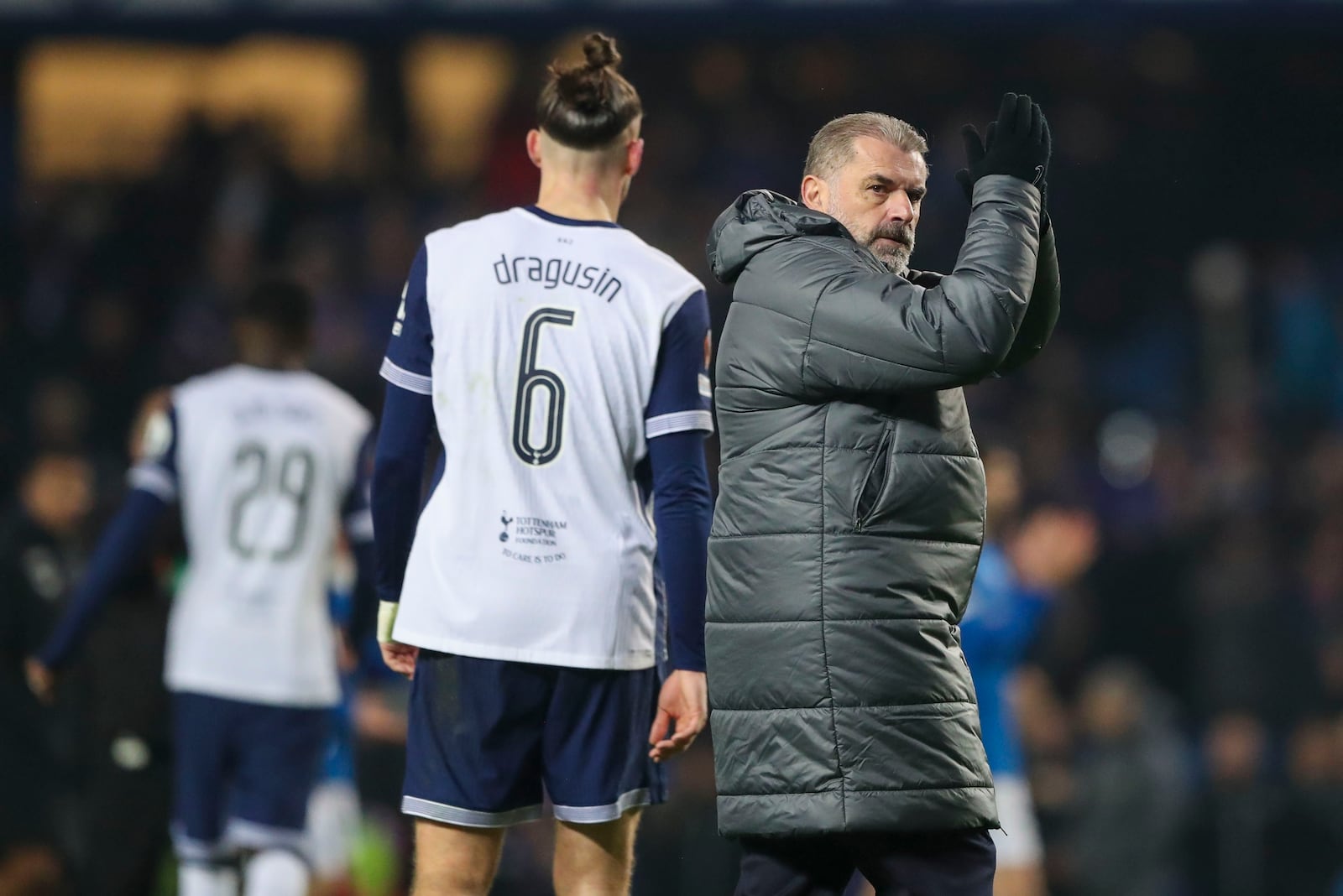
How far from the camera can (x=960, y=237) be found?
43.3 feet

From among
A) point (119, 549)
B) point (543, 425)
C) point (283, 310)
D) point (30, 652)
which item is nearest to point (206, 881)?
→ point (119, 549)

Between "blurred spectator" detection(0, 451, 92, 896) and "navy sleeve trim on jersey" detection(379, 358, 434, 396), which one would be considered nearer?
"navy sleeve trim on jersey" detection(379, 358, 434, 396)

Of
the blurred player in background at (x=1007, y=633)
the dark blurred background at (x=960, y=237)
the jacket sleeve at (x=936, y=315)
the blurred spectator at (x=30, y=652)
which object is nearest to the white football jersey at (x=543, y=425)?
the jacket sleeve at (x=936, y=315)

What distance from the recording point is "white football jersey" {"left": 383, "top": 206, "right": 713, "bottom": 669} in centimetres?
435

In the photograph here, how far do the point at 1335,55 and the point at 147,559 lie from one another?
11.1 m

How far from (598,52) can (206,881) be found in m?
3.19

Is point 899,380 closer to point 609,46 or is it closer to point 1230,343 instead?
point 609,46

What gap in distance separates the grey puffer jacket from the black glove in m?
0.04

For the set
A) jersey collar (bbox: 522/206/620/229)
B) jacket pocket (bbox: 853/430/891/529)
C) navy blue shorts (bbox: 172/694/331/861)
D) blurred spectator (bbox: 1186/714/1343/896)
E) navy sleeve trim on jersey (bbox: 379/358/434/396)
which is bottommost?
blurred spectator (bbox: 1186/714/1343/896)

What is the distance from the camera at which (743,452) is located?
3.92 meters

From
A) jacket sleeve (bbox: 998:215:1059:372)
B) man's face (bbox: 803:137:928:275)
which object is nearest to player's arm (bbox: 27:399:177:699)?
man's face (bbox: 803:137:928:275)

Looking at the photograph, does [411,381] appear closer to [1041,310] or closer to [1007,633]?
[1041,310]

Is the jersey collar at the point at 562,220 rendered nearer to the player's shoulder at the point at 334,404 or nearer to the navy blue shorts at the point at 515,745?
the navy blue shorts at the point at 515,745

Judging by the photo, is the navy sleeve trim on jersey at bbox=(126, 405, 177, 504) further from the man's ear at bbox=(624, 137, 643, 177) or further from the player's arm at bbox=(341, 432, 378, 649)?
the man's ear at bbox=(624, 137, 643, 177)
